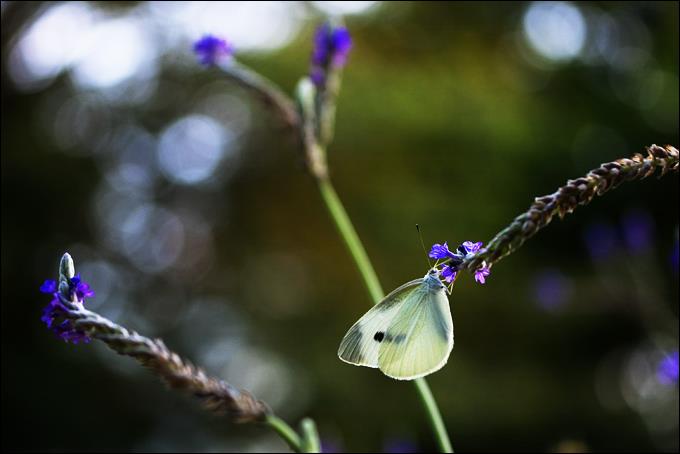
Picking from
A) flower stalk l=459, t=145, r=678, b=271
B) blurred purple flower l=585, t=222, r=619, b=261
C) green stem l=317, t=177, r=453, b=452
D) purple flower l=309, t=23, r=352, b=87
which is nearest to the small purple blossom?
flower stalk l=459, t=145, r=678, b=271

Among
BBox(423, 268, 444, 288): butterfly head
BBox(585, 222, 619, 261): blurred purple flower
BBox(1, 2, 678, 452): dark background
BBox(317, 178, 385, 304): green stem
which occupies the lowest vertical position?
BBox(423, 268, 444, 288): butterfly head

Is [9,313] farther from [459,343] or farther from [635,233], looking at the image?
[635,233]

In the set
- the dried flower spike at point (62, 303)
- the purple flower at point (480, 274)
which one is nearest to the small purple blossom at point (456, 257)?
the purple flower at point (480, 274)

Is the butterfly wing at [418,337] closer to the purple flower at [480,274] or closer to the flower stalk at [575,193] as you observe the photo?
the purple flower at [480,274]

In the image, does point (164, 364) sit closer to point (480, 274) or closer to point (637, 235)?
point (480, 274)

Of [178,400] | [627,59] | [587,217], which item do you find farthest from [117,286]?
[627,59]

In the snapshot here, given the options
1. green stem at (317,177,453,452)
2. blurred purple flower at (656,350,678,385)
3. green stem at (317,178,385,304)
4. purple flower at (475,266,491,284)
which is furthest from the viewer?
blurred purple flower at (656,350,678,385)

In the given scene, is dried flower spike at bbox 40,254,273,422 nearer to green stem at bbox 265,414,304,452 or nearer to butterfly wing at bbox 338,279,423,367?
green stem at bbox 265,414,304,452
